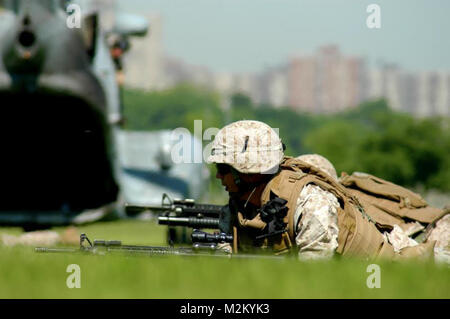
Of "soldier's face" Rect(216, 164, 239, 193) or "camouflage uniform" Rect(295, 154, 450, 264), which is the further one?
"soldier's face" Rect(216, 164, 239, 193)

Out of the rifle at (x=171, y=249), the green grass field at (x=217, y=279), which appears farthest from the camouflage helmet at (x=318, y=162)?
the green grass field at (x=217, y=279)

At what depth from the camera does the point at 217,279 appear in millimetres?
4930

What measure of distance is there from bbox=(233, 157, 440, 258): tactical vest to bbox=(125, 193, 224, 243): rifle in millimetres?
970

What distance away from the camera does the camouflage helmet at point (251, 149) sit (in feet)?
21.4

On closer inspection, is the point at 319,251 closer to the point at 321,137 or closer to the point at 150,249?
the point at 150,249

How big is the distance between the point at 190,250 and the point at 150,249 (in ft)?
0.97

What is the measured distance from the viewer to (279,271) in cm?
510

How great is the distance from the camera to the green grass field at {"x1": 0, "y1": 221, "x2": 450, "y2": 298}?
4676 millimetres

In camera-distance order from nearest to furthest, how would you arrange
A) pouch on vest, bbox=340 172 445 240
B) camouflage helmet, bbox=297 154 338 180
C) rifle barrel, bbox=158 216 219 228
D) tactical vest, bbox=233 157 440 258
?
1. tactical vest, bbox=233 157 440 258
2. rifle barrel, bbox=158 216 219 228
3. pouch on vest, bbox=340 172 445 240
4. camouflage helmet, bbox=297 154 338 180

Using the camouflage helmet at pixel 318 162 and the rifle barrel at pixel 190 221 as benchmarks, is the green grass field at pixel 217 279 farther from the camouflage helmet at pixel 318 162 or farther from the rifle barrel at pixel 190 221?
the camouflage helmet at pixel 318 162

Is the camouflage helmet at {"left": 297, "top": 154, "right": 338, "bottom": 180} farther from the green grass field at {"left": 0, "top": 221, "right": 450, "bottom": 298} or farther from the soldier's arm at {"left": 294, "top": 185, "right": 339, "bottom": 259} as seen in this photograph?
the green grass field at {"left": 0, "top": 221, "right": 450, "bottom": 298}

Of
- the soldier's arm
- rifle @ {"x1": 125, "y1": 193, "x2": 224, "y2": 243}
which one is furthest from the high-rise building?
the soldier's arm
